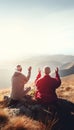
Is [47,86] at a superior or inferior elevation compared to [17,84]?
inferior

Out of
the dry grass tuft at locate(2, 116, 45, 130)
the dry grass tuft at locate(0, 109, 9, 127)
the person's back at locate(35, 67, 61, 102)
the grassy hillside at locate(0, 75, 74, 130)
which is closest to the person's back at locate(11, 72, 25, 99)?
the grassy hillside at locate(0, 75, 74, 130)

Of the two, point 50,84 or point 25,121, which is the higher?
point 50,84

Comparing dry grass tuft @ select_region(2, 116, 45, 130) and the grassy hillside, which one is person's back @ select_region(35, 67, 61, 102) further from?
dry grass tuft @ select_region(2, 116, 45, 130)

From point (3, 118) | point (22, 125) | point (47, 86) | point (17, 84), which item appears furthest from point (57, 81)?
point (22, 125)

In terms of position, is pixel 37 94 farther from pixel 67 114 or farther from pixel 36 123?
pixel 36 123

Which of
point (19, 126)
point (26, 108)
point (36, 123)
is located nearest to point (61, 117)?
point (26, 108)

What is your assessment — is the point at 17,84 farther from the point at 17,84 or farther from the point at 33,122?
the point at 33,122

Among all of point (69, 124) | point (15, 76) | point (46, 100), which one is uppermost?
point (15, 76)

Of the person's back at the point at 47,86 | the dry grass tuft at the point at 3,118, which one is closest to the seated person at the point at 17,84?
the person's back at the point at 47,86

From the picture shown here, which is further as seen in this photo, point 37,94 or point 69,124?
point 37,94

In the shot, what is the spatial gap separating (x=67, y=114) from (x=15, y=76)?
3.23 meters

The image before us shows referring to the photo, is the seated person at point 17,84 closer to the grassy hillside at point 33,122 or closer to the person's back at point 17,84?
the person's back at point 17,84

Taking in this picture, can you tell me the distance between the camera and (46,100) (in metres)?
15.0

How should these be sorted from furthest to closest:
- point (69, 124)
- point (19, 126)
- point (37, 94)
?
1. point (37, 94)
2. point (69, 124)
3. point (19, 126)
